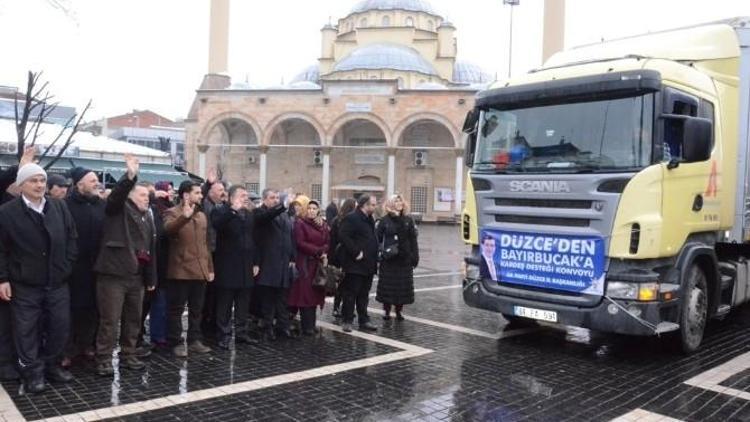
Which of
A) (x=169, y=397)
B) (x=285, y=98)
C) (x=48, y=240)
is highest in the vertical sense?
(x=285, y=98)

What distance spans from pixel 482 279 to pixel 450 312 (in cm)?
257

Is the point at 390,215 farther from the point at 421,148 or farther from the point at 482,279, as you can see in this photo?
the point at 421,148

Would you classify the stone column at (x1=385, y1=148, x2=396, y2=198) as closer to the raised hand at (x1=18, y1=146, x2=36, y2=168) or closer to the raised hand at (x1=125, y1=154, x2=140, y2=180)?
the raised hand at (x1=125, y1=154, x2=140, y2=180)

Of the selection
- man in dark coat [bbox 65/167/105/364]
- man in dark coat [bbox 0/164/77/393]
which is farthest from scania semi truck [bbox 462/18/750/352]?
man in dark coat [bbox 0/164/77/393]

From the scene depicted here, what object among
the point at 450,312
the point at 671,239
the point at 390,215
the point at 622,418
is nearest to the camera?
the point at 622,418

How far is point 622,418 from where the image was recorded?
198 inches

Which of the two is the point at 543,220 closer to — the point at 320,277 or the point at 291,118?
the point at 320,277

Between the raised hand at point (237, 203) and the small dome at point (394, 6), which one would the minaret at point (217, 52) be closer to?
the small dome at point (394, 6)

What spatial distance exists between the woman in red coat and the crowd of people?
13mm

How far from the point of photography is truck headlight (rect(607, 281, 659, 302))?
244 inches

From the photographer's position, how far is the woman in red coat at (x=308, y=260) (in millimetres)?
7719

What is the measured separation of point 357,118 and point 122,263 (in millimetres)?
38359

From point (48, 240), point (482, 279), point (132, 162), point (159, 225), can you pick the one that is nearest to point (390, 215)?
point (482, 279)

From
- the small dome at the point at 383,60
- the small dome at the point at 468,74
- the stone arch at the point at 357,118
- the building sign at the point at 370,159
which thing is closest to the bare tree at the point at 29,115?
the stone arch at the point at 357,118
